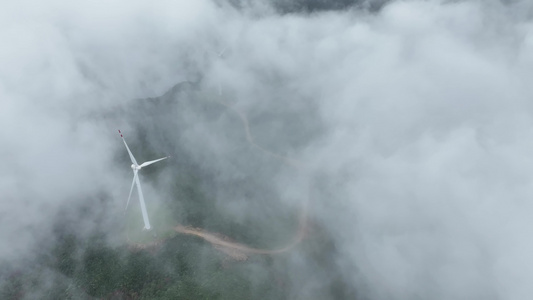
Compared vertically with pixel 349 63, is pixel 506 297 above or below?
below

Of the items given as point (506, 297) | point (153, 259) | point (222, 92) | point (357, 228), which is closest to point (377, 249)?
point (357, 228)

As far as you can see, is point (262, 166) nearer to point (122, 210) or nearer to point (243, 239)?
point (243, 239)

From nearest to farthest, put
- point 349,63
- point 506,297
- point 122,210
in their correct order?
point 506,297 < point 122,210 < point 349,63

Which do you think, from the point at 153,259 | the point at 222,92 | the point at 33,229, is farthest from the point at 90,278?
the point at 222,92

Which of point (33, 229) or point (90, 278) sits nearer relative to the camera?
point (90, 278)

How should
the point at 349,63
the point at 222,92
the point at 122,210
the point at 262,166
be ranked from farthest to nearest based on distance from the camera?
the point at 349,63 < the point at 222,92 < the point at 262,166 < the point at 122,210

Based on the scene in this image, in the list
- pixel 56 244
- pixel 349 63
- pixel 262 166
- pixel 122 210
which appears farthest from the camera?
pixel 349 63

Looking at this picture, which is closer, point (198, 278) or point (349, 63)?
point (198, 278)

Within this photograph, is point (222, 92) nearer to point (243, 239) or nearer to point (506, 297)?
point (243, 239)

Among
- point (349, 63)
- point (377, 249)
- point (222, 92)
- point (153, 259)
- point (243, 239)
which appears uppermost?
point (349, 63)
